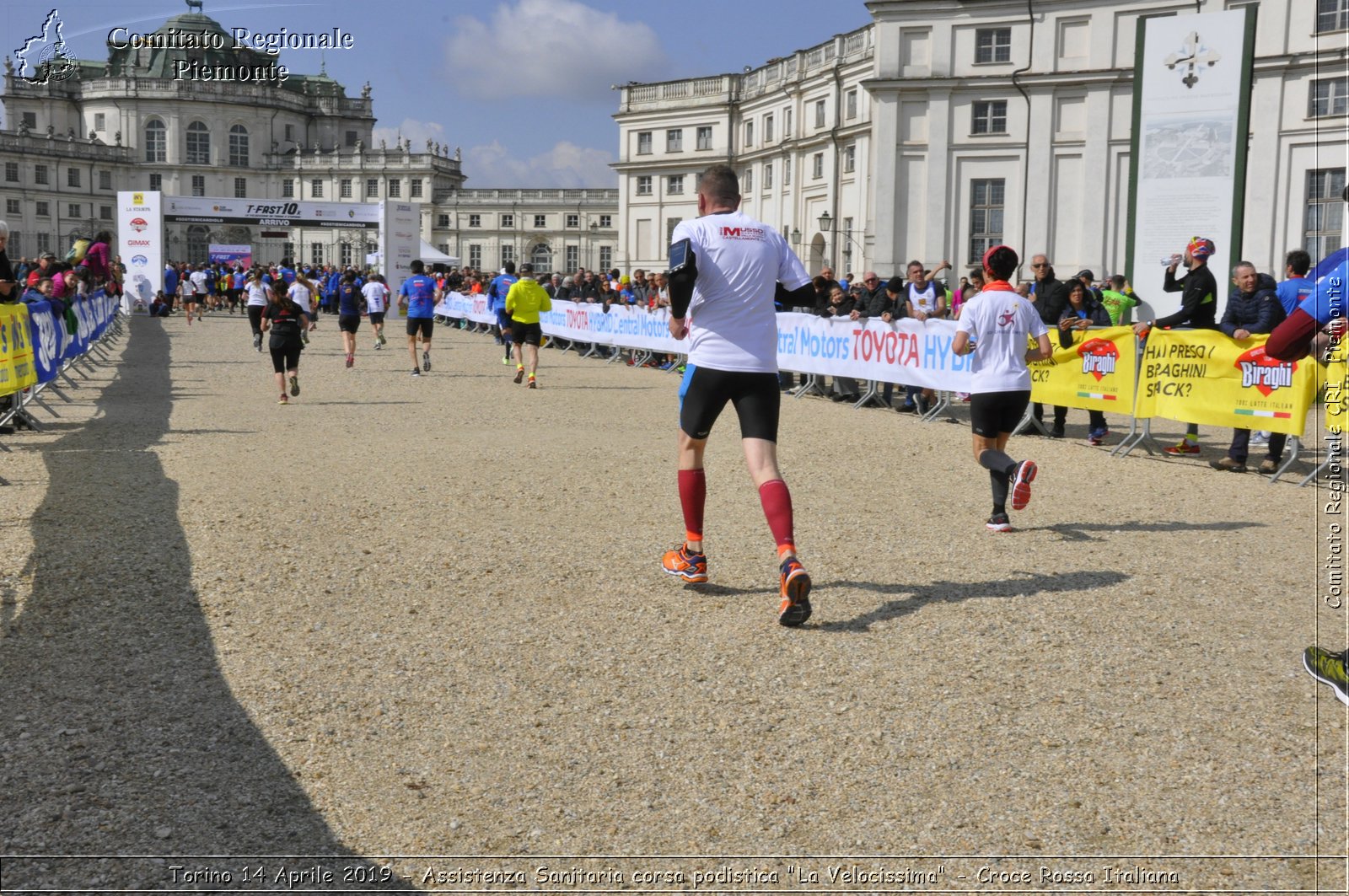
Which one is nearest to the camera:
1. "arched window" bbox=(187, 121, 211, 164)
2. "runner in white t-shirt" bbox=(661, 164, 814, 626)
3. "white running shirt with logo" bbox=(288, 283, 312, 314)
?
"runner in white t-shirt" bbox=(661, 164, 814, 626)

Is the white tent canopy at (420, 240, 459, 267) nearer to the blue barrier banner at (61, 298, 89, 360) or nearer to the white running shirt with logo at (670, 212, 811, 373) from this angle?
the blue barrier banner at (61, 298, 89, 360)

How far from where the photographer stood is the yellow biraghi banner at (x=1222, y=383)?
11.1 meters

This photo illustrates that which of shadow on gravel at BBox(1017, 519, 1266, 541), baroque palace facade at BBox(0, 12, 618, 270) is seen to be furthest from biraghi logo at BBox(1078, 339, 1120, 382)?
baroque palace facade at BBox(0, 12, 618, 270)

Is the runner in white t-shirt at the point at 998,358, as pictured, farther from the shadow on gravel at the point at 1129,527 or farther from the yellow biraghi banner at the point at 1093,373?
the yellow biraghi banner at the point at 1093,373

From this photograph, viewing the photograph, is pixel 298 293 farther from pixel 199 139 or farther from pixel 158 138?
pixel 158 138

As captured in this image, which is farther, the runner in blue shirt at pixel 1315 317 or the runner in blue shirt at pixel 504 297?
the runner in blue shirt at pixel 504 297

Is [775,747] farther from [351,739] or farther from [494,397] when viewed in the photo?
[494,397]

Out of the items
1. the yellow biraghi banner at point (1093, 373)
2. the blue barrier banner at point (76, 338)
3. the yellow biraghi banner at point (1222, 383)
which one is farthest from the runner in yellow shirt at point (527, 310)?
the yellow biraghi banner at point (1222, 383)

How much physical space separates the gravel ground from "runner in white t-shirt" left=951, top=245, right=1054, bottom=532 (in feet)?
1.84

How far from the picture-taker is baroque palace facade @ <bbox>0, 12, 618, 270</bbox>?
117062mm

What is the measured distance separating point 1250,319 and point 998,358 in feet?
16.0

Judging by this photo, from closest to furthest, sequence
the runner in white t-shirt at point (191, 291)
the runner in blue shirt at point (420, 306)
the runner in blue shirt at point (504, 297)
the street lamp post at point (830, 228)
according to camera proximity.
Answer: the runner in blue shirt at point (420, 306) < the runner in blue shirt at point (504, 297) < the runner in white t-shirt at point (191, 291) < the street lamp post at point (830, 228)

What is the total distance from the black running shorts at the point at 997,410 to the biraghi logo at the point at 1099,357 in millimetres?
5348

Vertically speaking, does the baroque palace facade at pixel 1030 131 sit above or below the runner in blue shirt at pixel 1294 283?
above
